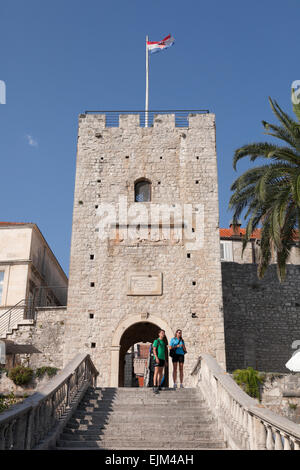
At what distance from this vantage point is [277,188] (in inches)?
603

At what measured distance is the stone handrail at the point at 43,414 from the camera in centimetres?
678

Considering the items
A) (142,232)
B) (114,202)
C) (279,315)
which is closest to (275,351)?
(279,315)

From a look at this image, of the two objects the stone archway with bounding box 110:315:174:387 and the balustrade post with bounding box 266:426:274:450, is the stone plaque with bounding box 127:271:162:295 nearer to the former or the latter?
the stone archway with bounding box 110:315:174:387

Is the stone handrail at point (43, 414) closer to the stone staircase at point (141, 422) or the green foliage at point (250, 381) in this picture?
the stone staircase at point (141, 422)

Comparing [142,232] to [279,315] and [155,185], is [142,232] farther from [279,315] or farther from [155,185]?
[279,315]

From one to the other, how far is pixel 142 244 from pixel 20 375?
6.06m

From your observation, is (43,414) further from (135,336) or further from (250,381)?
(135,336)

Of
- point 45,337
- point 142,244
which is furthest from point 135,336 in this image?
point 142,244

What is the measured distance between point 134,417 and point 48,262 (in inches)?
636

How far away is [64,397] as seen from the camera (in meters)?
10.3

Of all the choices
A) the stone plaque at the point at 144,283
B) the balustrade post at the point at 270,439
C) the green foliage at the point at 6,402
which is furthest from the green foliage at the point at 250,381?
the balustrade post at the point at 270,439

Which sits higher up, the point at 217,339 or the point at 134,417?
the point at 217,339

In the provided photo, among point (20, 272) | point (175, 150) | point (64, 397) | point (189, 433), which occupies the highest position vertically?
point (175, 150)

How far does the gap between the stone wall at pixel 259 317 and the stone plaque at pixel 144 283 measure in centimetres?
442
